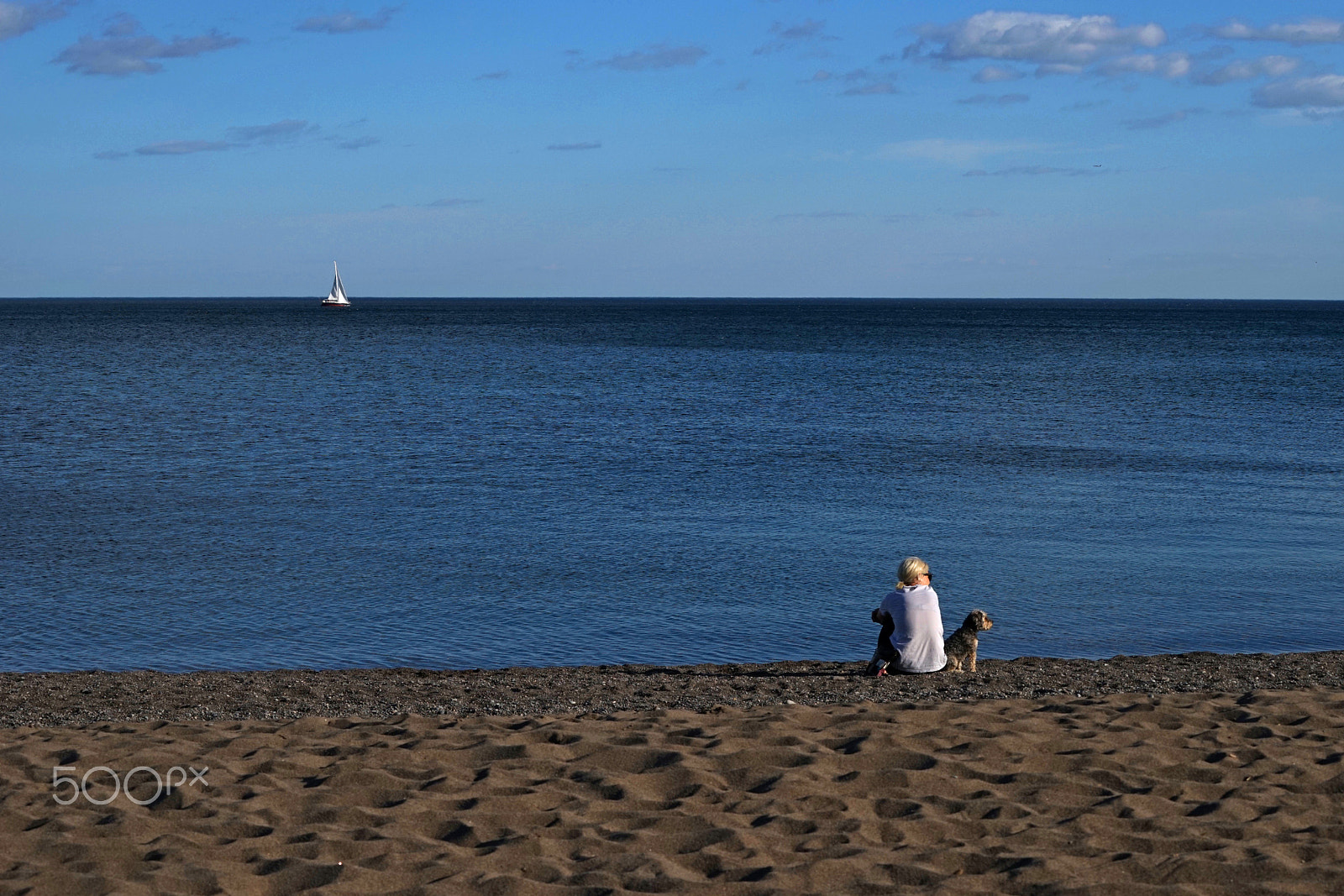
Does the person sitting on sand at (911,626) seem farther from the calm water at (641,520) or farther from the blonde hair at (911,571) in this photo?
the calm water at (641,520)

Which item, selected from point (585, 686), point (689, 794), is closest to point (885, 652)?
point (585, 686)

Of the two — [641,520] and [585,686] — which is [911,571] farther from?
[641,520]

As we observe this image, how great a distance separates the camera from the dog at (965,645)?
10312mm

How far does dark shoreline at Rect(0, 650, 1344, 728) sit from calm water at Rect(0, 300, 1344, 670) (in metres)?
1.28

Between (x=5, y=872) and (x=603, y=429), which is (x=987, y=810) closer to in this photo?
(x=5, y=872)

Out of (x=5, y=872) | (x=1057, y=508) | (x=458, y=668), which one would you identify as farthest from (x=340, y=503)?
(x=5, y=872)

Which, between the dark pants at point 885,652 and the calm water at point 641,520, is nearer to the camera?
the dark pants at point 885,652

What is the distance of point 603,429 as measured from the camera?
3447 cm

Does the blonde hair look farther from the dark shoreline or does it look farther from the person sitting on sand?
the dark shoreline
